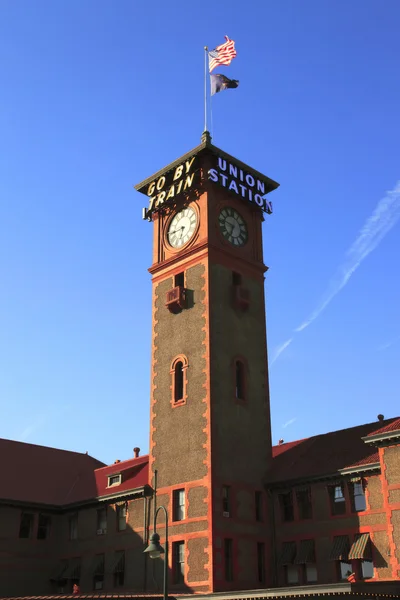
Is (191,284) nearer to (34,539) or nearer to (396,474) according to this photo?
(396,474)

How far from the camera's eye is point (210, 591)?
125 ft

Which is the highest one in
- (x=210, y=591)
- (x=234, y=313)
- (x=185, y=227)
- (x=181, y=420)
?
(x=185, y=227)

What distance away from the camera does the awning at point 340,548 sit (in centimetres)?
3766

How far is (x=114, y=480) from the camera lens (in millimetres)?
50219

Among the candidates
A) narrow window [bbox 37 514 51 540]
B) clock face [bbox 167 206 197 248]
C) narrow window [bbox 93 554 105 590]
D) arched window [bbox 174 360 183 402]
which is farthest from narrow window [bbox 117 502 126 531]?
clock face [bbox 167 206 197 248]

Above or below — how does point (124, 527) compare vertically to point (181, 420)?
below

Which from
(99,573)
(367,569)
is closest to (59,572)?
(99,573)

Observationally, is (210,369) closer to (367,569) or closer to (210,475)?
(210,475)

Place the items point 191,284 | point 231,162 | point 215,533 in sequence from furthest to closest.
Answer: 1. point 231,162
2. point 191,284
3. point 215,533

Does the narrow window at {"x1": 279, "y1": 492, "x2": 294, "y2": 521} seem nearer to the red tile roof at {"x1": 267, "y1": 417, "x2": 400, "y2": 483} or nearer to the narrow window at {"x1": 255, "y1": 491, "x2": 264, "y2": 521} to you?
the red tile roof at {"x1": 267, "y1": 417, "x2": 400, "y2": 483}

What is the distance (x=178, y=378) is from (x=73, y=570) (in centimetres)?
1573

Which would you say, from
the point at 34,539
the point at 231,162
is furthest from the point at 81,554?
the point at 231,162

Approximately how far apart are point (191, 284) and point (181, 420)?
29.9ft

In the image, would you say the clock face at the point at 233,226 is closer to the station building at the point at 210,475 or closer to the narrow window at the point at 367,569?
the station building at the point at 210,475
